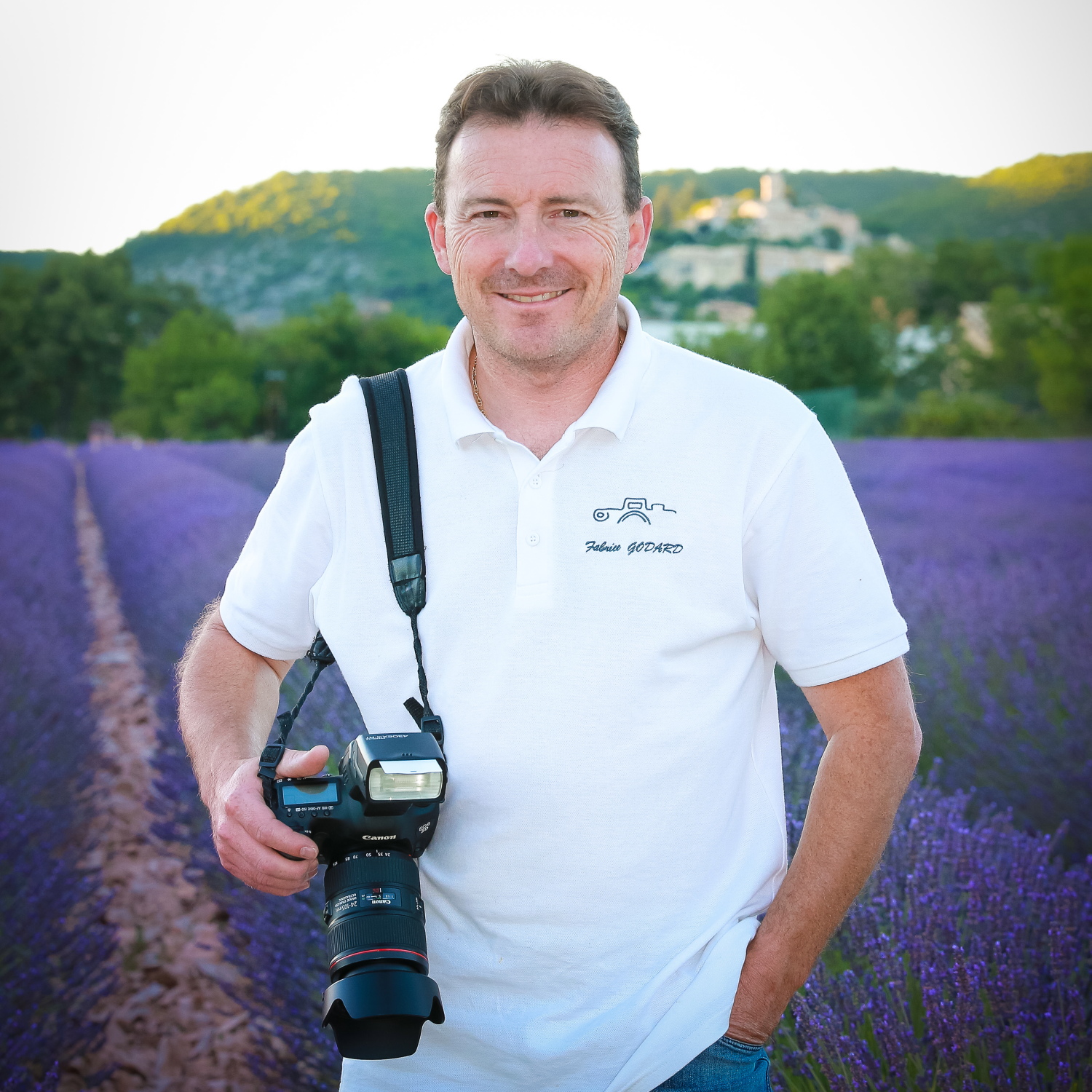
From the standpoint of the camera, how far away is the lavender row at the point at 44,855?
89.0 inches

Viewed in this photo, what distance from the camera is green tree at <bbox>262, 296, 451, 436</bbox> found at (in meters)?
46.2

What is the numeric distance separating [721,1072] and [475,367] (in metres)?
1.02

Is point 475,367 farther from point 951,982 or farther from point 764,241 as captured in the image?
point 764,241

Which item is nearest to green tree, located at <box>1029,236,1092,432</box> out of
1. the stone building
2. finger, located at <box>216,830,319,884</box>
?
finger, located at <box>216,830,319,884</box>

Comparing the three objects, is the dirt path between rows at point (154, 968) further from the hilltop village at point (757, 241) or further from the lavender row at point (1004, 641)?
the hilltop village at point (757, 241)

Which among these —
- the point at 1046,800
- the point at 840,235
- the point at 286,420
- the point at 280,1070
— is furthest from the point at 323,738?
the point at 840,235

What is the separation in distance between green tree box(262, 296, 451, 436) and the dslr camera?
44.6m

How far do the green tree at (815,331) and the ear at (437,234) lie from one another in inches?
1946

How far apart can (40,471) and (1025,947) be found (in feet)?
54.2

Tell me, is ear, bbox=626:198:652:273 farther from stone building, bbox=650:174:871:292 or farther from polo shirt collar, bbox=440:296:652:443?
stone building, bbox=650:174:871:292

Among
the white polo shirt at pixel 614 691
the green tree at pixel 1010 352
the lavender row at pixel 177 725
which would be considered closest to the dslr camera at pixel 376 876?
the white polo shirt at pixel 614 691

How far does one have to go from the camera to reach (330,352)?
46812 millimetres

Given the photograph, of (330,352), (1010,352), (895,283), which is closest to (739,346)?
(1010,352)

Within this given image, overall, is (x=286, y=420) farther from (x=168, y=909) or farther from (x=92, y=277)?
(x=168, y=909)
